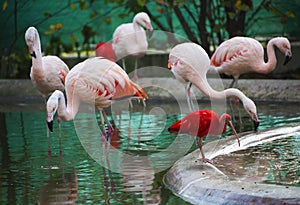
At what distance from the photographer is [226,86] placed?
9.51 metres

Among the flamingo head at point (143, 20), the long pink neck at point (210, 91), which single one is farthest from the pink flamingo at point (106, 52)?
the long pink neck at point (210, 91)

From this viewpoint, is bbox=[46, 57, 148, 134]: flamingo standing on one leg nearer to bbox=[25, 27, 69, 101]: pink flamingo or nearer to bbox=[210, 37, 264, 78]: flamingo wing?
bbox=[25, 27, 69, 101]: pink flamingo

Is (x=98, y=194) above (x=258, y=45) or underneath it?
underneath

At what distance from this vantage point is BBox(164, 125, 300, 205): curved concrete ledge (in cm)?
393

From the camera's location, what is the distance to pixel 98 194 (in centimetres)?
454

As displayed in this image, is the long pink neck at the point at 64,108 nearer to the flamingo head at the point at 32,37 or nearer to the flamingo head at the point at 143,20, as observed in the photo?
the flamingo head at the point at 32,37

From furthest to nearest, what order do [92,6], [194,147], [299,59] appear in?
1. [92,6]
2. [299,59]
3. [194,147]

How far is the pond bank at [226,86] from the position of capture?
9.05m

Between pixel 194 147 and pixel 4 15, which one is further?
pixel 4 15

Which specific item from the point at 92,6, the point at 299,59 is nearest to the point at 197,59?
the point at 299,59

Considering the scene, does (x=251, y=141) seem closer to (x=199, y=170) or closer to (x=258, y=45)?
(x=199, y=170)

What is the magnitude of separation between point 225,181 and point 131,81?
2345 mm

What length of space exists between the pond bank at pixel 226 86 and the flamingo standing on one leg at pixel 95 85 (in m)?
2.80

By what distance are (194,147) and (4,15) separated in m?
7.26
